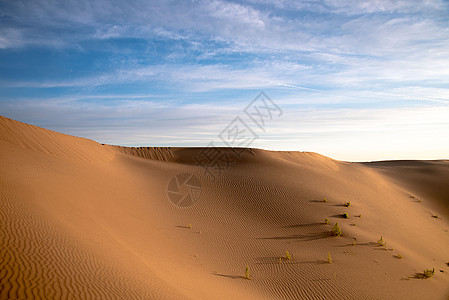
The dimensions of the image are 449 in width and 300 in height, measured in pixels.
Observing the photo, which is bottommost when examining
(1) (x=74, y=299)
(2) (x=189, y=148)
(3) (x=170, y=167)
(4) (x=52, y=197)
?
(1) (x=74, y=299)

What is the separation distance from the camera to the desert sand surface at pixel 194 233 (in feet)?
16.6

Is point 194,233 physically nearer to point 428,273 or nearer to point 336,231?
point 336,231

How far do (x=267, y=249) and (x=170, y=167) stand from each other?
38.2 ft

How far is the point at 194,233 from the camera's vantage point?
10.7 m

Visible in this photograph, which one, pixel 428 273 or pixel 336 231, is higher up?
pixel 336 231

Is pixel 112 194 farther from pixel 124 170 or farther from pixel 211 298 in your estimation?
pixel 211 298

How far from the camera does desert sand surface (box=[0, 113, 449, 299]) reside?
5.07 m

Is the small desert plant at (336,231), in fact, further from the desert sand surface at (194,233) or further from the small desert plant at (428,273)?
the small desert plant at (428,273)

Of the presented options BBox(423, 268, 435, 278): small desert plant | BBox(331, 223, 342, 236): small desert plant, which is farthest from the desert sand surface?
BBox(331, 223, 342, 236): small desert plant

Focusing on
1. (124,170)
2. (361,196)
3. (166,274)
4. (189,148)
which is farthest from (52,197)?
(189,148)

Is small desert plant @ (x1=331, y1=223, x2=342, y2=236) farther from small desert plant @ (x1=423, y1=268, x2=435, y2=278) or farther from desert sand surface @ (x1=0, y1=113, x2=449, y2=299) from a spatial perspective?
small desert plant @ (x1=423, y1=268, x2=435, y2=278)

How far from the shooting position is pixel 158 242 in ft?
30.8

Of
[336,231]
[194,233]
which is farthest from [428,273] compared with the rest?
[194,233]

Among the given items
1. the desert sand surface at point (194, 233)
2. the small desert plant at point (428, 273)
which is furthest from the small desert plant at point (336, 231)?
the small desert plant at point (428, 273)
